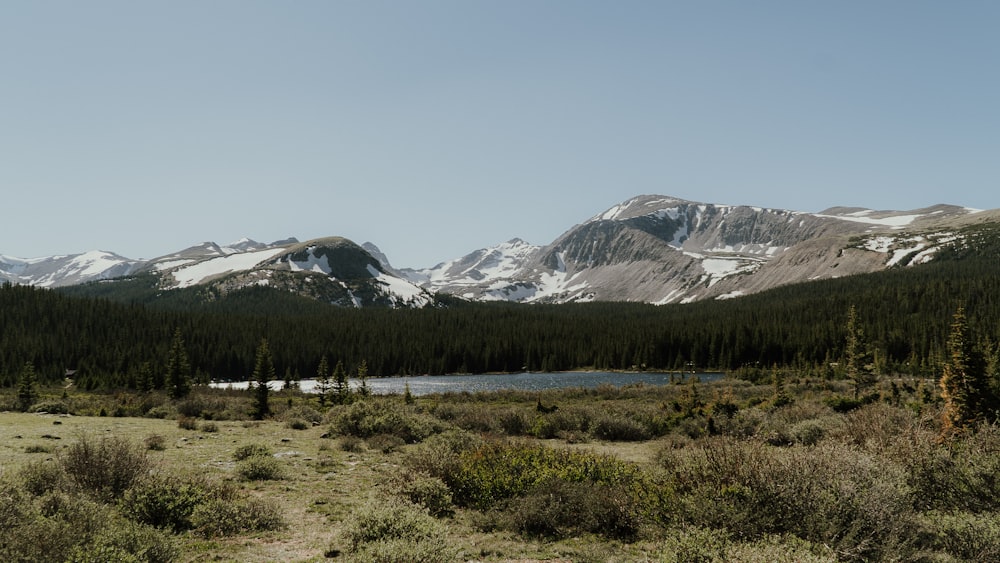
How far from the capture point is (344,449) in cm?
2316

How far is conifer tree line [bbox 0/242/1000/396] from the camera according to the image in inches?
3949

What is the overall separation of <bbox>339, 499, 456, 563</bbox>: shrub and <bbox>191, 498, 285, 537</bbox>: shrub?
2.71m

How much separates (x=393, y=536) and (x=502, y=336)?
Result: 14335cm

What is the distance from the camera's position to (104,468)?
1265cm

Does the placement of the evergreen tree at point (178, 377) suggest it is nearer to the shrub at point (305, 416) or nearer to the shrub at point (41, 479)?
the shrub at point (305, 416)

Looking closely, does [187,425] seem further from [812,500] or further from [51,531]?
[812,500]

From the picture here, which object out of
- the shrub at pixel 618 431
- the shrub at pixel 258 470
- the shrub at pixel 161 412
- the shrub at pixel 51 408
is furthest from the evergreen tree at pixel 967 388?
the shrub at pixel 51 408

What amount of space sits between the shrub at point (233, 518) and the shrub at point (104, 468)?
7.45 feet

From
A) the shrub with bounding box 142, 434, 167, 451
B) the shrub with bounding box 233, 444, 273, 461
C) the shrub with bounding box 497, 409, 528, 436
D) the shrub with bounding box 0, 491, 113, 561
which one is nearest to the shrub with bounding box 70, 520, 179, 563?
the shrub with bounding box 0, 491, 113, 561

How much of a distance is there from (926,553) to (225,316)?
508 feet

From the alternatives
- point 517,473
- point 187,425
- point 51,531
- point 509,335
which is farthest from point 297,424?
point 509,335

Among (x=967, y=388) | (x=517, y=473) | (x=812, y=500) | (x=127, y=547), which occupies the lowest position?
(x=517, y=473)

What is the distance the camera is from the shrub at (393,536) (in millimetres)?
8156

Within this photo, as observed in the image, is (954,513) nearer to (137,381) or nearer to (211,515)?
(211,515)
